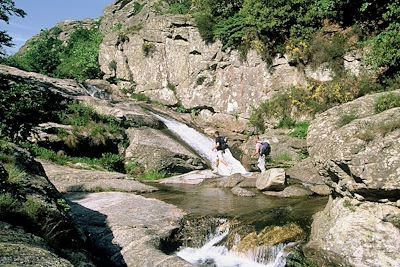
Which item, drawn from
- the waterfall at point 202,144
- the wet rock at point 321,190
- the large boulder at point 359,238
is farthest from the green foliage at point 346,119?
the waterfall at point 202,144

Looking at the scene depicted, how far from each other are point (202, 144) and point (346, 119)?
621 inches

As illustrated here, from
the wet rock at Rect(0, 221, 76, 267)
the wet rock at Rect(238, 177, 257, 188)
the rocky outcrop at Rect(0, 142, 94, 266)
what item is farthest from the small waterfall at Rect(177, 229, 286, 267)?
the wet rock at Rect(238, 177, 257, 188)

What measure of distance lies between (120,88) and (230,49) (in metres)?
12.5

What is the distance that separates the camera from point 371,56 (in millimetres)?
20328

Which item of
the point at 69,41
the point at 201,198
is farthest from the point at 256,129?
the point at 69,41

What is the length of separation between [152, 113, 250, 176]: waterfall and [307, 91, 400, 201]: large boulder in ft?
35.6

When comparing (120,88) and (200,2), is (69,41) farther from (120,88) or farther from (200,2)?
(200,2)

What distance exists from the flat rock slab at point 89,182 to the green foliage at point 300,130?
30.9 ft

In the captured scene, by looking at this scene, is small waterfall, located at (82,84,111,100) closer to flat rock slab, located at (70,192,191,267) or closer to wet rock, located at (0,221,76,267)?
flat rock slab, located at (70,192,191,267)

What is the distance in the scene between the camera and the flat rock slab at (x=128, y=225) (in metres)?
8.74

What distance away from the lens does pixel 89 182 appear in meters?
15.8

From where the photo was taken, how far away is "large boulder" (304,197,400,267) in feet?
25.5

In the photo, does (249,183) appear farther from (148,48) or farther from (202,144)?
(148,48)

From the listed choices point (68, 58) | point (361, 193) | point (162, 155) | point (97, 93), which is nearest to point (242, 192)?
point (361, 193)
